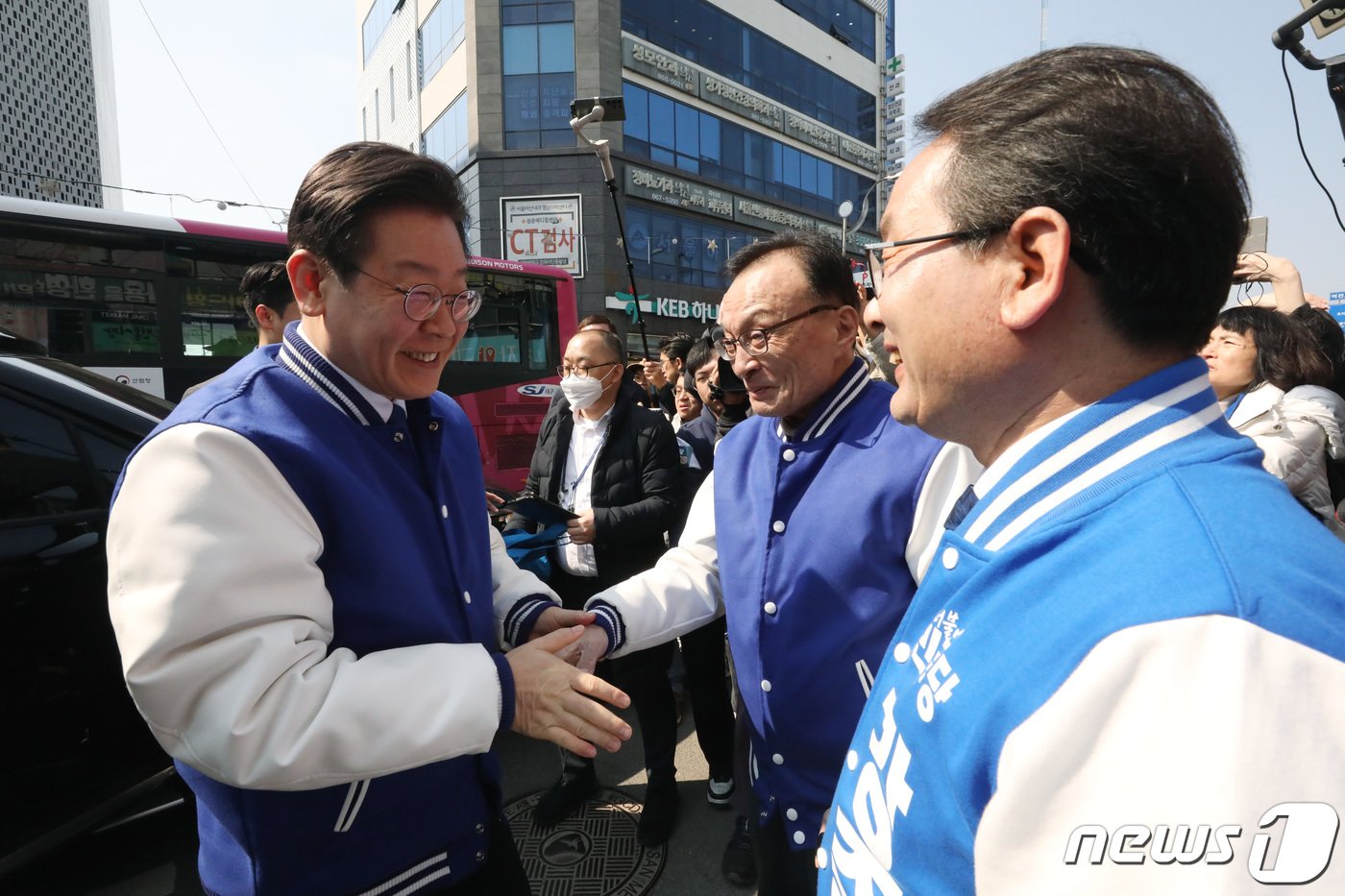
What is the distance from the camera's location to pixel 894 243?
1.01m

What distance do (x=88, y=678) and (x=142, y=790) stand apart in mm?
442

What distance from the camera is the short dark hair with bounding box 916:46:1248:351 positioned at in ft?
2.65

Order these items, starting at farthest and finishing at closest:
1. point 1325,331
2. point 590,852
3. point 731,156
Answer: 1. point 731,156
2. point 1325,331
3. point 590,852

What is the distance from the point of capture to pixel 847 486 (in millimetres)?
1673

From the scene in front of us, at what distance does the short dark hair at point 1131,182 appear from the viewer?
81 centimetres

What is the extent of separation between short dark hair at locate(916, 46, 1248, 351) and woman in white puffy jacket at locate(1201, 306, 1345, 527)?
2445mm

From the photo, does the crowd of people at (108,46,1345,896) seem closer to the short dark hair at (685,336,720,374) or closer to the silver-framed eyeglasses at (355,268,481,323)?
the silver-framed eyeglasses at (355,268,481,323)

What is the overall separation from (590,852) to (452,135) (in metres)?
26.1

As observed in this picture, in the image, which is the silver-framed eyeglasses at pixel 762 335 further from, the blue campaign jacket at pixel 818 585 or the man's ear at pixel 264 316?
the man's ear at pixel 264 316

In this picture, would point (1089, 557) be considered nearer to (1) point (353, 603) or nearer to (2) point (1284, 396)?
(1) point (353, 603)

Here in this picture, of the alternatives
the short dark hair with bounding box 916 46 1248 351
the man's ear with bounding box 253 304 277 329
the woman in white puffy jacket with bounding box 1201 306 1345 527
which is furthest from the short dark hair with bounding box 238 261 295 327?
the woman in white puffy jacket with bounding box 1201 306 1345 527

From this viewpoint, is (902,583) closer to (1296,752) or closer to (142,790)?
(1296,752)

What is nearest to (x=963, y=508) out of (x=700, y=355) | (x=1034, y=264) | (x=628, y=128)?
(x=1034, y=264)

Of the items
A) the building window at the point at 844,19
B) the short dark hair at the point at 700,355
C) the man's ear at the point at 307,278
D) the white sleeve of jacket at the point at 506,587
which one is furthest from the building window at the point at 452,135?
the man's ear at the point at 307,278
